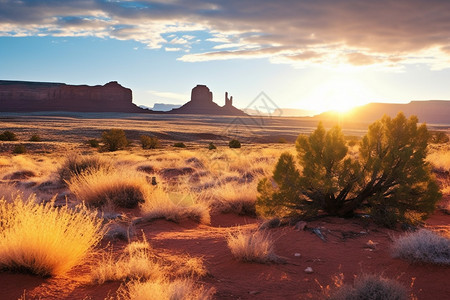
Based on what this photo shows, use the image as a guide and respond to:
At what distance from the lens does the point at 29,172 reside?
1673cm

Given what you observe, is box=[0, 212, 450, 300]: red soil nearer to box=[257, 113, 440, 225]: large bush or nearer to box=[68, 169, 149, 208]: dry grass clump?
box=[257, 113, 440, 225]: large bush

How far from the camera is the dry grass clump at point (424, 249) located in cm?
505

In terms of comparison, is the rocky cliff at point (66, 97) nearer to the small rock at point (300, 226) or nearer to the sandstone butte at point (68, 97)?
the sandstone butte at point (68, 97)

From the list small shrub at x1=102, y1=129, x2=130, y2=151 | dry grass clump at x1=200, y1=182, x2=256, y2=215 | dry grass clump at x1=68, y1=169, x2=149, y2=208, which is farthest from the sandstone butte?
dry grass clump at x1=200, y1=182, x2=256, y2=215

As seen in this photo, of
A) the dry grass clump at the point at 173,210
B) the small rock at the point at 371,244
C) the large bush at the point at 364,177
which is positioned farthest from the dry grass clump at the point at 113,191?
the small rock at the point at 371,244

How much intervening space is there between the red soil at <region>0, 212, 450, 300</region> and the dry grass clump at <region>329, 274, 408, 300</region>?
0.17 m

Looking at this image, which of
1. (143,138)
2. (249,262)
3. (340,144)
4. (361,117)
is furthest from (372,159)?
(361,117)

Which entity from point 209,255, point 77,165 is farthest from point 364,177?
point 77,165

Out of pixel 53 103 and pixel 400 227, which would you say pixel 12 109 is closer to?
pixel 53 103

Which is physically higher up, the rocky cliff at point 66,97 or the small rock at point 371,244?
the rocky cliff at point 66,97

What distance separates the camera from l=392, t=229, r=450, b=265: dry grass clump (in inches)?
199

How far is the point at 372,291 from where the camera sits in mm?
3830

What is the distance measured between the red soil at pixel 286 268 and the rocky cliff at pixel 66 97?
575ft

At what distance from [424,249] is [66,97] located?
635 ft
